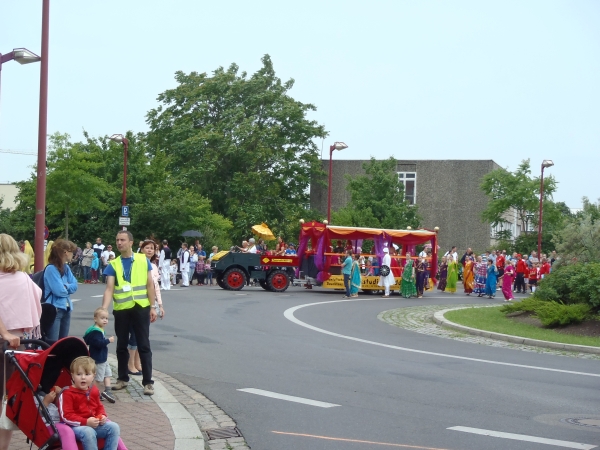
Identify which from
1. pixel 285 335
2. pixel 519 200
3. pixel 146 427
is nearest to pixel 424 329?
pixel 285 335

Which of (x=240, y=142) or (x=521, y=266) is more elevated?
(x=240, y=142)

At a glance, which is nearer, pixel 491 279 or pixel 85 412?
pixel 85 412

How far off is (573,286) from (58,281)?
12.9 metres

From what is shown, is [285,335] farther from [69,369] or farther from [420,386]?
[69,369]

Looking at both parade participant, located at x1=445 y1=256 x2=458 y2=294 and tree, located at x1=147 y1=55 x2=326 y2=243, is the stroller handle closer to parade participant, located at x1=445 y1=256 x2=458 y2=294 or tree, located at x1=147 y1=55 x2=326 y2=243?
parade participant, located at x1=445 y1=256 x2=458 y2=294

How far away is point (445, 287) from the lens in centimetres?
3609

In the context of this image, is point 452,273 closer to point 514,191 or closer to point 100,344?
point 514,191

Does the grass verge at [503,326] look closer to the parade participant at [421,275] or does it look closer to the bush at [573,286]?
the bush at [573,286]

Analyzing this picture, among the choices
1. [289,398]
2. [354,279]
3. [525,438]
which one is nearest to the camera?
[525,438]

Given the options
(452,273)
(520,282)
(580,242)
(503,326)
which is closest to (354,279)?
(452,273)

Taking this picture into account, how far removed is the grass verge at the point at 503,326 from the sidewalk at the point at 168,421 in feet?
29.0

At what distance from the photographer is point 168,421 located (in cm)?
764

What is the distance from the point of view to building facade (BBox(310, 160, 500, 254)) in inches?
2537

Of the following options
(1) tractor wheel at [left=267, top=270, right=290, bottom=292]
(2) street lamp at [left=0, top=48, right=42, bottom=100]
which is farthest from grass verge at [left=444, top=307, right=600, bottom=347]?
(2) street lamp at [left=0, top=48, right=42, bottom=100]
